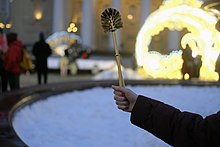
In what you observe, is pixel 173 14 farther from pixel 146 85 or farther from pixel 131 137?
pixel 146 85

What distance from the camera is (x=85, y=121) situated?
5.18 metres

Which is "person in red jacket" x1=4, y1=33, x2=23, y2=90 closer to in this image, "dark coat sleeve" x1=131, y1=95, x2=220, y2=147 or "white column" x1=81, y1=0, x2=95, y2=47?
"dark coat sleeve" x1=131, y1=95, x2=220, y2=147

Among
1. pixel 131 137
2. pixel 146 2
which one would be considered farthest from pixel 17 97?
pixel 146 2

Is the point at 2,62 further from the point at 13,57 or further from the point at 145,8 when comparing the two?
the point at 145,8

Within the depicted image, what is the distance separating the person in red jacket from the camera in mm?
9672

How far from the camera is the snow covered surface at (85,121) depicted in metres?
4.09

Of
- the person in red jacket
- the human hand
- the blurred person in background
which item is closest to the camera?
the human hand

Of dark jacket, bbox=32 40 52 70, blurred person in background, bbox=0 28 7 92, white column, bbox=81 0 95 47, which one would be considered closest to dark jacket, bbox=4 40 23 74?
blurred person in background, bbox=0 28 7 92

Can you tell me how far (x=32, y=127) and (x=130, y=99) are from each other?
9.09 ft

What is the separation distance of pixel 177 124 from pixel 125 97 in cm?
30

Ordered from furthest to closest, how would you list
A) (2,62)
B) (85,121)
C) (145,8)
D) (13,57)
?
(145,8) → (2,62) → (13,57) → (85,121)

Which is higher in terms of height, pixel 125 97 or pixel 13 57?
pixel 125 97

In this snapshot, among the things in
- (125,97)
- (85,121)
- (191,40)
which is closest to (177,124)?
(125,97)

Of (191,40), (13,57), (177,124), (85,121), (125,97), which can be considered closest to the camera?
(177,124)
